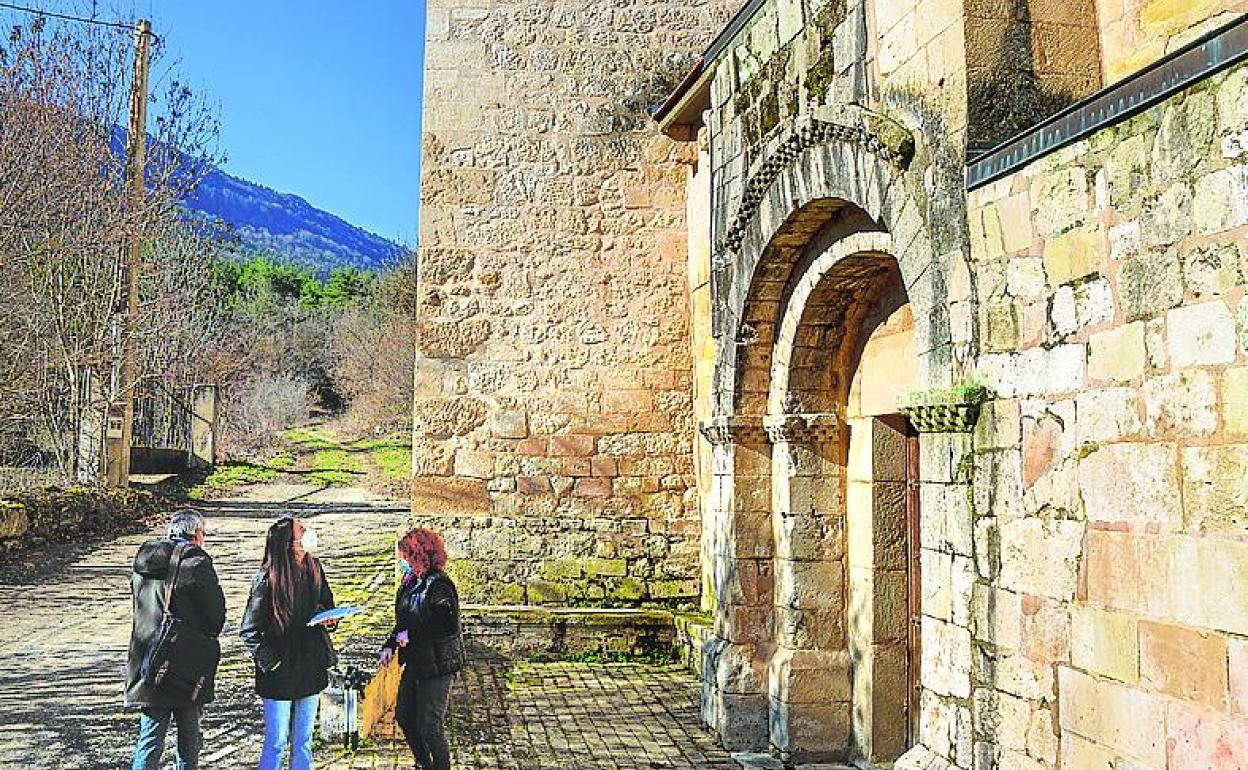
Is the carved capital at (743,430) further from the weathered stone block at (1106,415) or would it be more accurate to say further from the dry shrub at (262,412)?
the dry shrub at (262,412)

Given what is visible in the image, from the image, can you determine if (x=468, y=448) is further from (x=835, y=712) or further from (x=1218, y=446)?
(x=1218, y=446)

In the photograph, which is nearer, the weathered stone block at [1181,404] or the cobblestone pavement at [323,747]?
the weathered stone block at [1181,404]

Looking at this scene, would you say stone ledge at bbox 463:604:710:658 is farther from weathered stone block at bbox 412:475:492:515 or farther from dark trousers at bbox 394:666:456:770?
dark trousers at bbox 394:666:456:770

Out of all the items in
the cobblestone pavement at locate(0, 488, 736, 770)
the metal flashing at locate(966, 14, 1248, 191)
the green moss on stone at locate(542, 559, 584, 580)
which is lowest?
the cobblestone pavement at locate(0, 488, 736, 770)

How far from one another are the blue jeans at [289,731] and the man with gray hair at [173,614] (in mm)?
326

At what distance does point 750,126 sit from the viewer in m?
6.97

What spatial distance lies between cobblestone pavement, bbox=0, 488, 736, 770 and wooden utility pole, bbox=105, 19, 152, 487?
247 inches

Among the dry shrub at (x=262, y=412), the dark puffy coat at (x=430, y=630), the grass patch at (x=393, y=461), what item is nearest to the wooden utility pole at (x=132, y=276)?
the grass patch at (x=393, y=461)

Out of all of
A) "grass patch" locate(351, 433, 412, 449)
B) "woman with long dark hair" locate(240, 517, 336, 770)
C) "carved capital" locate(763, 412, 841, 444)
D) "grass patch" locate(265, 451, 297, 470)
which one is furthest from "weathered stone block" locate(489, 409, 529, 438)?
"grass patch" locate(351, 433, 412, 449)

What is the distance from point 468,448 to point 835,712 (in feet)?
14.7

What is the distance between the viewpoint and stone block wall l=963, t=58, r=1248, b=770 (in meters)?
3.09

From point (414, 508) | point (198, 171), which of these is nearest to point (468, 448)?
point (414, 508)

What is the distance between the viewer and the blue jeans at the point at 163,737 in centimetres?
518

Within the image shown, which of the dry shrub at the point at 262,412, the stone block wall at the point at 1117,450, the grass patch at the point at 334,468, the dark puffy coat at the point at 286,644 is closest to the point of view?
the stone block wall at the point at 1117,450
